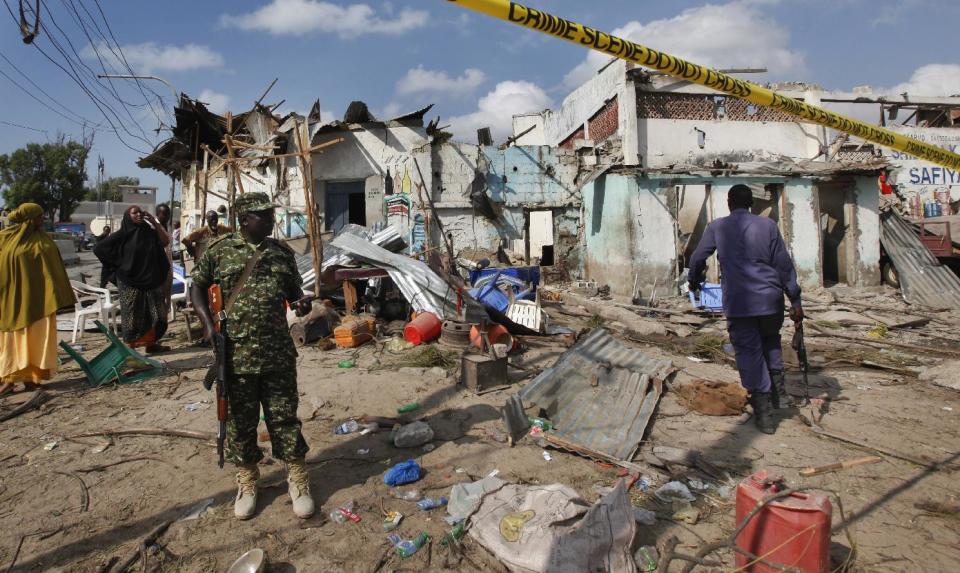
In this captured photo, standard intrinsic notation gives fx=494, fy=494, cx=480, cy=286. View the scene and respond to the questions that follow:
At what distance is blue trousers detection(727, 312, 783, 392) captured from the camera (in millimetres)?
3754

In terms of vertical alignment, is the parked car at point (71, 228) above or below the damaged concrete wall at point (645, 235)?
above

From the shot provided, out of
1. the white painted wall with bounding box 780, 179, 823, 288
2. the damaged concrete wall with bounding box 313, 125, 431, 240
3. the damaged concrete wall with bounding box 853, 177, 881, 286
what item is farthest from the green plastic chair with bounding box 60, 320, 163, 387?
the damaged concrete wall with bounding box 853, 177, 881, 286

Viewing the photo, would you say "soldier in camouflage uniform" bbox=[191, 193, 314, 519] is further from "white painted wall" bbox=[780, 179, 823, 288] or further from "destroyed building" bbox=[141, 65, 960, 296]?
"white painted wall" bbox=[780, 179, 823, 288]

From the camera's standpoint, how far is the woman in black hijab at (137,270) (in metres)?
5.75

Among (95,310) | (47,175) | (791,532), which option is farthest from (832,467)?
(47,175)

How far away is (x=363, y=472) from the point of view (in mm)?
3162

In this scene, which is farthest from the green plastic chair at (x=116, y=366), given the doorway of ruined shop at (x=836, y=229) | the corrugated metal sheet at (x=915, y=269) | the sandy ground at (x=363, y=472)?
the corrugated metal sheet at (x=915, y=269)

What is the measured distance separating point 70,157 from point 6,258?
40.3m

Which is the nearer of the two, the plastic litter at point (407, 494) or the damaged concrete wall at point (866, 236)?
the plastic litter at point (407, 494)

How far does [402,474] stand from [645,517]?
1.41 metres

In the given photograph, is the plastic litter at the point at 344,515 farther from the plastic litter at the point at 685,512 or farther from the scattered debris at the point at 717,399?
the scattered debris at the point at 717,399

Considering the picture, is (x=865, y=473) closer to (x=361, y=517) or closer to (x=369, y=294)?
(x=361, y=517)

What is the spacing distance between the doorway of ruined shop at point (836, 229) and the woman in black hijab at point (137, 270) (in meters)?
13.4

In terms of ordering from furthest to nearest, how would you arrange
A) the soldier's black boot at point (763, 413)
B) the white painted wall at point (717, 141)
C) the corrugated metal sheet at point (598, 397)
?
the white painted wall at point (717, 141), the soldier's black boot at point (763, 413), the corrugated metal sheet at point (598, 397)
